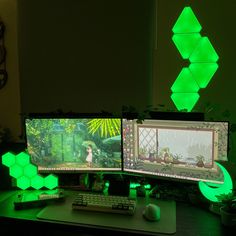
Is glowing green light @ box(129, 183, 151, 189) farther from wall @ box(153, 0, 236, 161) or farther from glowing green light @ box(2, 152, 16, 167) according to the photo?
glowing green light @ box(2, 152, 16, 167)

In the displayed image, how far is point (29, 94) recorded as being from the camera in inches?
82.4

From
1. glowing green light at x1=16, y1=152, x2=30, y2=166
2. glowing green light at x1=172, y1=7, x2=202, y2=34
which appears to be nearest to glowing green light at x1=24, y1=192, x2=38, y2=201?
glowing green light at x1=16, y1=152, x2=30, y2=166

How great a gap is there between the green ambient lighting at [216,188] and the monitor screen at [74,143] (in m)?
0.47

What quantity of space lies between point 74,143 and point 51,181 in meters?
0.26

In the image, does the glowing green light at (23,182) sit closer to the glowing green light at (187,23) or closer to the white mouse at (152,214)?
the white mouse at (152,214)

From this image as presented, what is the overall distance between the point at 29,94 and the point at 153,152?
111 centimetres

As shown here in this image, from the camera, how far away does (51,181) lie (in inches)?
62.3

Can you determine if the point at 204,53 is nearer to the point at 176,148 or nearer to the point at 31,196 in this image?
the point at 176,148

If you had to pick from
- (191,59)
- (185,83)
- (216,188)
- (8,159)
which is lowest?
(216,188)

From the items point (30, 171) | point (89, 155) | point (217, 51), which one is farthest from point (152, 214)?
point (217, 51)

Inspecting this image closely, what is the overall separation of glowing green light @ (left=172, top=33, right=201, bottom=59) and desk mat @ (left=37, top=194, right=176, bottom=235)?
37.7 inches

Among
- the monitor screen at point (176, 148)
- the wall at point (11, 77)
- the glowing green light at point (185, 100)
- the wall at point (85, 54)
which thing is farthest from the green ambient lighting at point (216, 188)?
the wall at point (11, 77)

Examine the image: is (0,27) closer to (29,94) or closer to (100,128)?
(29,94)

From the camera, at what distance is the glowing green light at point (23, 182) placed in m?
1.59
